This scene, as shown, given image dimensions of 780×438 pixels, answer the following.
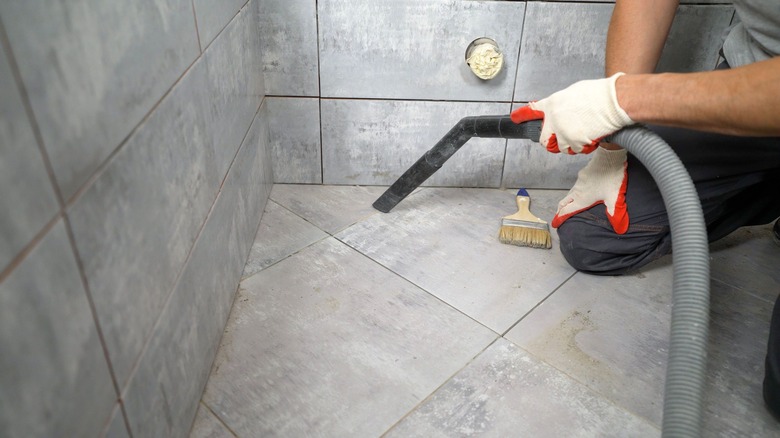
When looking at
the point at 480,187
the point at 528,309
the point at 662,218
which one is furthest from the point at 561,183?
the point at 528,309

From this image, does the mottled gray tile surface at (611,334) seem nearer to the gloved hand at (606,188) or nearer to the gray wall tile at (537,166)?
the gloved hand at (606,188)

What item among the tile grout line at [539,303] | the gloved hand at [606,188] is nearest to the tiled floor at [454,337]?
the tile grout line at [539,303]

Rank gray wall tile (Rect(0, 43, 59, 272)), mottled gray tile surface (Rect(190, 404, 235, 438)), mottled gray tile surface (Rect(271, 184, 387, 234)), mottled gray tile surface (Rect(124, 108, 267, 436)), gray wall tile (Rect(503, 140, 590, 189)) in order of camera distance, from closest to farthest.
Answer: gray wall tile (Rect(0, 43, 59, 272)) < mottled gray tile surface (Rect(124, 108, 267, 436)) < mottled gray tile surface (Rect(190, 404, 235, 438)) < mottled gray tile surface (Rect(271, 184, 387, 234)) < gray wall tile (Rect(503, 140, 590, 189))

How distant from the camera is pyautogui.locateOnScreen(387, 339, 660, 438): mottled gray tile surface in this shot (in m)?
0.99

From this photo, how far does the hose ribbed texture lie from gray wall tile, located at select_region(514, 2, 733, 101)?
0.72 m

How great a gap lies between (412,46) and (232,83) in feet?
1.86

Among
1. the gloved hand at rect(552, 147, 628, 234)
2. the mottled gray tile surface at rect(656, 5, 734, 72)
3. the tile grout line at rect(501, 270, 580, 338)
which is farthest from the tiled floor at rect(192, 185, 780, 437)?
the mottled gray tile surface at rect(656, 5, 734, 72)

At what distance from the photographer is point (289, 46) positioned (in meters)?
1.55

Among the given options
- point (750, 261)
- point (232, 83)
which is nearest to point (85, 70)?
point (232, 83)

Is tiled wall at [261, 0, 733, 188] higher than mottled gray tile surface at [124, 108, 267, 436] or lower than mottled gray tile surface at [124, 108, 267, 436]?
higher

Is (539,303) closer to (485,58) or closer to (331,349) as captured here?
(331,349)

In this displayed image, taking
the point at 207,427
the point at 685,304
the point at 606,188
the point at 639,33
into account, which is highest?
the point at 639,33

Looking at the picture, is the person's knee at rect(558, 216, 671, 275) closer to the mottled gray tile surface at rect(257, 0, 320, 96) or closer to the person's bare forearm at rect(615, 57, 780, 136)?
the person's bare forearm at rect(615, 57, 780, 136)

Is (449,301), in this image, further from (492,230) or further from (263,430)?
(263,430)
